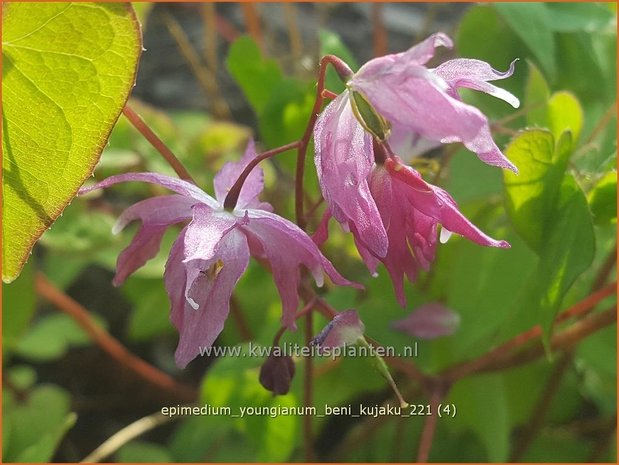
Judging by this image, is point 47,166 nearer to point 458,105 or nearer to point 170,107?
point 458,105

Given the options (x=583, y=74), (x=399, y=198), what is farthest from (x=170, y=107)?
(x=399, y=198)

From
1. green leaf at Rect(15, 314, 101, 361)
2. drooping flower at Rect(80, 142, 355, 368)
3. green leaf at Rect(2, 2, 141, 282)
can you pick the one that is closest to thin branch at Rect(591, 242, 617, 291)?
drooping flower at Rect(80, 142, 355, 368)

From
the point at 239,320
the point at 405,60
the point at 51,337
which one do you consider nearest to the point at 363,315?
the point at 239,320

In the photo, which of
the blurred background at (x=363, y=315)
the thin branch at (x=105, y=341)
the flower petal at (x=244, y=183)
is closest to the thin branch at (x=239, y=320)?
the blurred background at (x=363, y=315)

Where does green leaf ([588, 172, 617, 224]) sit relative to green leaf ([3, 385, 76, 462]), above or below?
above

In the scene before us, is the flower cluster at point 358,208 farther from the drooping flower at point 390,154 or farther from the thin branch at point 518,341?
the thin branch at point 518,341

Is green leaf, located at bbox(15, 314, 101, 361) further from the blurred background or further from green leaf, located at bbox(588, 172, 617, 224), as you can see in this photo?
green leaf, located at bbox(588, 172, 617, 224)
